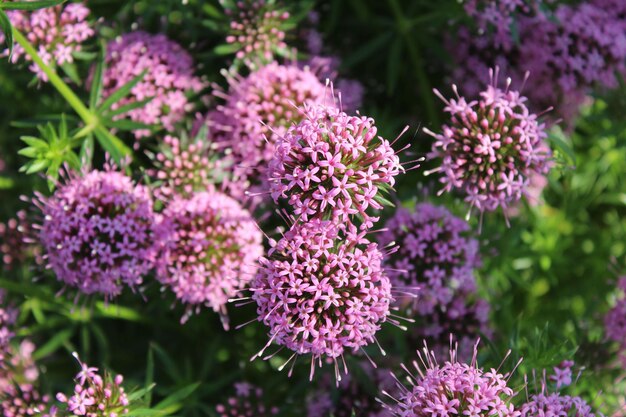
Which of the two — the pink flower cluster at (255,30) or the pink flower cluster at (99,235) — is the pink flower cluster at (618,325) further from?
the pink flower cluster at (99,235)

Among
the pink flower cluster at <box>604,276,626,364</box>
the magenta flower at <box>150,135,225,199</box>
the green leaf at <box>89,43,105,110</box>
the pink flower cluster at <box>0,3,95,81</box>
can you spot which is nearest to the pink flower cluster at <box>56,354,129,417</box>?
the magenta flower at <box>150,135,225,199</box>

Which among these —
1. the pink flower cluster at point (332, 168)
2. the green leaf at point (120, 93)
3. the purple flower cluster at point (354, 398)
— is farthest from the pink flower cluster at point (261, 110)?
the purple flower cluster at point (354, 398)

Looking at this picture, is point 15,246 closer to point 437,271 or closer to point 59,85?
point 59,85

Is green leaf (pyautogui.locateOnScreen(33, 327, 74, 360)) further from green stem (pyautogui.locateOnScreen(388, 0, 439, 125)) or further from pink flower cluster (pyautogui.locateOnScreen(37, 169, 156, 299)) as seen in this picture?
green stem (pyautogui.locateOnScreen(388, 0, 439, 125))

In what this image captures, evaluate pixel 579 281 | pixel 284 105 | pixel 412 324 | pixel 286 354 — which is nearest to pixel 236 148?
pixel 284 105

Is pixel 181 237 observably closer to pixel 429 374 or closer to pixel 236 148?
pixel 236 148

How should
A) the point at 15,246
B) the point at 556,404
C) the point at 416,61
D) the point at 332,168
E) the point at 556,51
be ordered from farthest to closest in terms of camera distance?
Answer: the point at 416,61 → the point at 556,51 → the point at 15,246 → the point at 556,404 → the point at 332,168

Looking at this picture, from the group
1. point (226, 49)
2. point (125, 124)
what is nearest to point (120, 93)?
point (125, 124)
